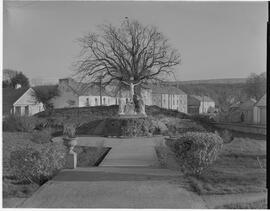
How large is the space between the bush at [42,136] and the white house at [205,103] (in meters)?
4.09

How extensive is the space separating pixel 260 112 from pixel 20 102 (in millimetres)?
5623

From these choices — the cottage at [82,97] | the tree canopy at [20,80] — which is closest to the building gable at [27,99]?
the tree canopy at [20,80]

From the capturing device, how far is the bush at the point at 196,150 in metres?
6.12

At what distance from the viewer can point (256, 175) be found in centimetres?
→ 636

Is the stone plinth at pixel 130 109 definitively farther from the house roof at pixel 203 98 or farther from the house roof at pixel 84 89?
the house roof at pixel 203 98

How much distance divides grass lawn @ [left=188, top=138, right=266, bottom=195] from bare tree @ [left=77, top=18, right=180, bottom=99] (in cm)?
247

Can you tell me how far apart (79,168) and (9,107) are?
7.96 feet

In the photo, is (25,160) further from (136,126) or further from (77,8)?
(136,126)

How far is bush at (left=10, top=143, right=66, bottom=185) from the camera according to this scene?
19.8 feet

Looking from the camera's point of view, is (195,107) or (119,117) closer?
(195,107)

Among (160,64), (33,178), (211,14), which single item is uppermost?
(211,14)

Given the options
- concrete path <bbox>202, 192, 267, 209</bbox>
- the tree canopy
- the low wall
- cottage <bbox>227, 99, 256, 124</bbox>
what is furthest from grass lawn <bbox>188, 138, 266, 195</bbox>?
the tree canopy

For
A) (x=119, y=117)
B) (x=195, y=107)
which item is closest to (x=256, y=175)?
(x=195, y=107)

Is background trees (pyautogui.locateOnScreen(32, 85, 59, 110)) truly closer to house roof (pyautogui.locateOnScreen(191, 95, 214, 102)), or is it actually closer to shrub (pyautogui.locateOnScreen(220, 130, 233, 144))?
house roof (pyautogui.locateOnScreen(191, 95, 214, 102))
